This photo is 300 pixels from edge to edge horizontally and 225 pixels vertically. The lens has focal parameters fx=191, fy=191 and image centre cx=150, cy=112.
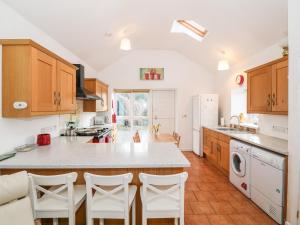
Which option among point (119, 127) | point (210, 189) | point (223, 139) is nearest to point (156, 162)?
point (210, 189)

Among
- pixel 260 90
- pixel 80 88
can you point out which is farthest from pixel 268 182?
pixel 80 88

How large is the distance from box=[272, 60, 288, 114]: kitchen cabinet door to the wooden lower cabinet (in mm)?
1201

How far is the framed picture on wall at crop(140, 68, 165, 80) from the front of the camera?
20.1ft

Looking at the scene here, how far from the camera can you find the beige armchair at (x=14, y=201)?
1253 mm

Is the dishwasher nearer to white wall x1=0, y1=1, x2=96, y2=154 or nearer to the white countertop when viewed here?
the white countertop

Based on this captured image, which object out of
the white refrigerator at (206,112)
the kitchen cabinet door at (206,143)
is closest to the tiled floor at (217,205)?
the kitchen cabinet door at (206,143)

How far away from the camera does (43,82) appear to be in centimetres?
218

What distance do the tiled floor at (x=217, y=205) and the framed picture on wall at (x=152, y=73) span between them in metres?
3.37

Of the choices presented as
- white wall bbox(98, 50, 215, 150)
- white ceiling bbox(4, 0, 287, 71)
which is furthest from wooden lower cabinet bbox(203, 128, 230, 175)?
white ceiling bbox(4, 0, 287, 71)

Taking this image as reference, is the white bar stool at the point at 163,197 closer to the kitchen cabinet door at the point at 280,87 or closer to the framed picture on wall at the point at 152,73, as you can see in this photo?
the kitchen cabinet door at the point at 280,87

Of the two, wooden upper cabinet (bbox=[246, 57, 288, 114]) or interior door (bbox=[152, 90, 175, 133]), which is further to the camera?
interior door (bbox=[152, 90, 175, 133])

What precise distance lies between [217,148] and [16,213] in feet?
12.7

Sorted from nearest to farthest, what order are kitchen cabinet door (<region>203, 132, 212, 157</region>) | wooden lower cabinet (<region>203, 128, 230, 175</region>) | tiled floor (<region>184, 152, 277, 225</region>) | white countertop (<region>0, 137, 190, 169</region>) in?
white countertop (<region>0, 137, 190, 169</region>) → tiled floor (<region>184, 152, 277, 225</region>) → wooden lower cabinet (<region>203, 128, 230, 175</region>) → kitchen cabinet door (<region>203, 132, 212, 157</region>)

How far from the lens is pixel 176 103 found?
20.4 feet
